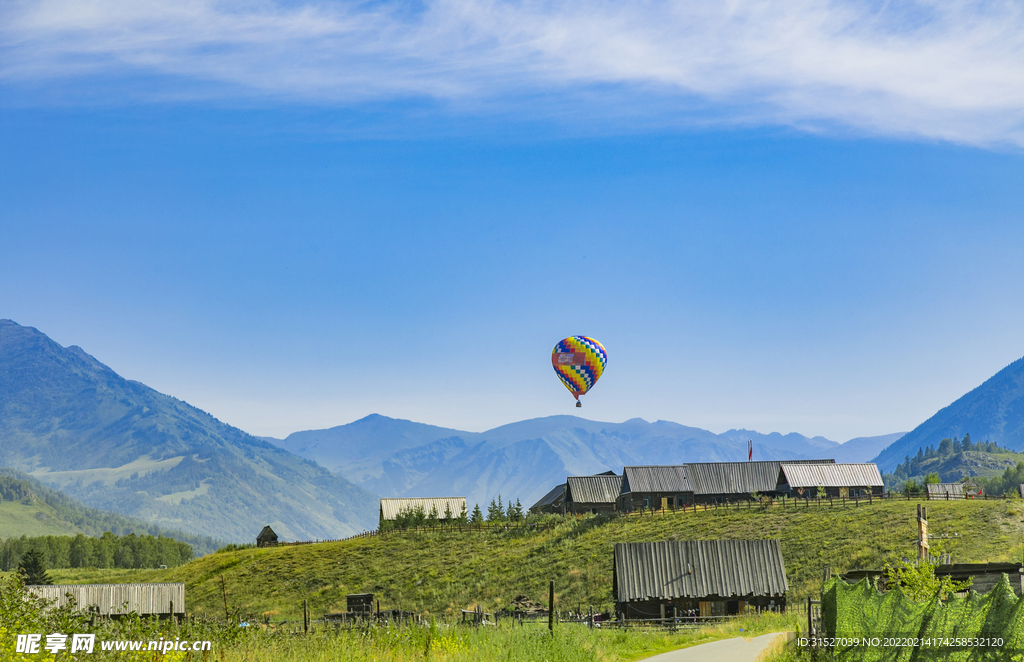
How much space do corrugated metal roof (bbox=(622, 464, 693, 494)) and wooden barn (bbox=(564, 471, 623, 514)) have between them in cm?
355

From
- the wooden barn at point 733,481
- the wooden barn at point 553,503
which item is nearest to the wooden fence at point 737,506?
the wooden barn at point 733,481

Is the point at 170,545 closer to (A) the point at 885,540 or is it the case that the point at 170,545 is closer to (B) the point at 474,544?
(B) the point at 474,544

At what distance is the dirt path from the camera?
88.9 ft

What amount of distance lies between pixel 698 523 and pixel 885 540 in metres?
18.2

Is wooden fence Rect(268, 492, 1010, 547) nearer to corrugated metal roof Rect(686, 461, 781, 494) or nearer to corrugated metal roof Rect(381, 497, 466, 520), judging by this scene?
corrugated metal roof Rect(686, 461, 781, 494)

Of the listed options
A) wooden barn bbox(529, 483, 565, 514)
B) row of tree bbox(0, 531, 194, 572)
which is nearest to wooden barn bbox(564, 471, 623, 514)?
wooden barn bbox(529, 483, 565, 514)

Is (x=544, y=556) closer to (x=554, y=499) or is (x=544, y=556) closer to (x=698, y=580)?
(x=554, y=499)

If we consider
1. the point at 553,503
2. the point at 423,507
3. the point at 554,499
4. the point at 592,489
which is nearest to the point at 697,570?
the point at 592,489

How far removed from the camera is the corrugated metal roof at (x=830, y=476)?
3455 inches

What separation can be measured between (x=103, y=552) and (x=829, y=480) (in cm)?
15637

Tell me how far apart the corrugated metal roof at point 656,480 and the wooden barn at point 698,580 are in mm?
43243

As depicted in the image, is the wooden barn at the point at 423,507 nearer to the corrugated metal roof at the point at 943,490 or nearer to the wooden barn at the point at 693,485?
the wooden barn at the point at 693,485

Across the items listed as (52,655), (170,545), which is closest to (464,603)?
(52,655)

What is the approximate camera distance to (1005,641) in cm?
1391
